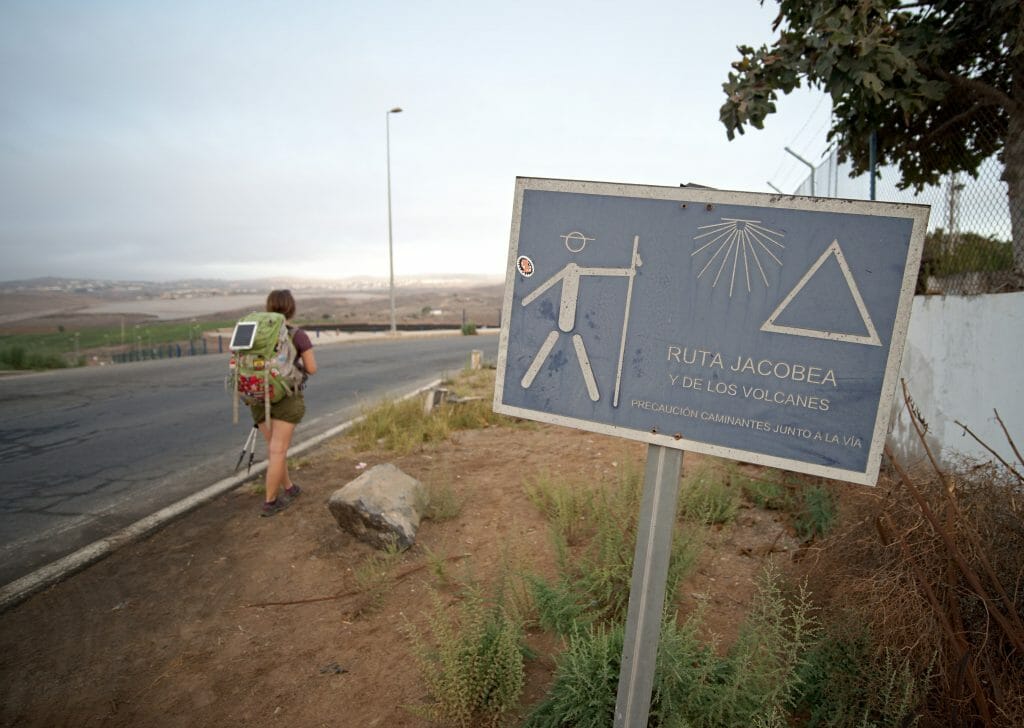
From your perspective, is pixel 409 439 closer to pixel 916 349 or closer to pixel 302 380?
pixel 302 380

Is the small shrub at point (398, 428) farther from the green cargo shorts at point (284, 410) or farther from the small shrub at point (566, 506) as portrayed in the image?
the small shrub at point (566, 506)

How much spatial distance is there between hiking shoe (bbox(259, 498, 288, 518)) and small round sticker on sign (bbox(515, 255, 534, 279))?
3641 mm

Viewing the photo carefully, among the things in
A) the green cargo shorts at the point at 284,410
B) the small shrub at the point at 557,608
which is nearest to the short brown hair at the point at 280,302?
the green cargo shorts at the point at 284,410

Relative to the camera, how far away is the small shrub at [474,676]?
236 cm

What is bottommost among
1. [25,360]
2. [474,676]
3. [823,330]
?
[25,360]

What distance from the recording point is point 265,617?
3.33 m

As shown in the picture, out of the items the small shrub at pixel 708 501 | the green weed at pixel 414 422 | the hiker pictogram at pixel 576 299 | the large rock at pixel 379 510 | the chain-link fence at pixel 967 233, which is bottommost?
the green weed at pixel 414 422

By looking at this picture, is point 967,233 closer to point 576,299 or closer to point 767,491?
point 767,491

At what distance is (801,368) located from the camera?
1.65 m

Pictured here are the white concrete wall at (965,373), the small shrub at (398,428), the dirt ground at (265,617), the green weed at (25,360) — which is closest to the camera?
the dirt ground at (265,617)

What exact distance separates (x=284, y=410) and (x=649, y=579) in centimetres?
367

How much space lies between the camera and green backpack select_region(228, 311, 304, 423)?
4.48 m

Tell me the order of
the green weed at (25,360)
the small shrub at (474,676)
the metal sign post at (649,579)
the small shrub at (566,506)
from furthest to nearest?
the green weed at (25,360) → the small shrub at (566,506) → the small shrub at (474,676) → the metal sign post at (649,579)

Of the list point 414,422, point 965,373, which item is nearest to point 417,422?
point 414,422
